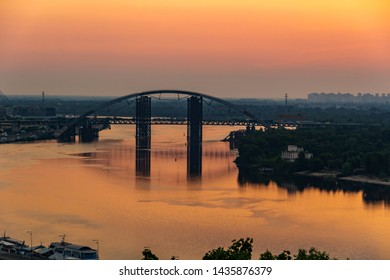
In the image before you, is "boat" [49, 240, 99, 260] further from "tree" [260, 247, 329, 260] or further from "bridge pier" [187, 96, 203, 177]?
"bridge pier" [187, 96, 203, 177]

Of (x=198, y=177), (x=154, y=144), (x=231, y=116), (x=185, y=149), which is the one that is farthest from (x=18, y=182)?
(x=231, y=116)

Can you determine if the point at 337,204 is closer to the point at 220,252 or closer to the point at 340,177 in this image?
the point at 340,177

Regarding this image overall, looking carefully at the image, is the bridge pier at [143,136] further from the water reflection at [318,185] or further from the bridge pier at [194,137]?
the water reflection at [318,185]

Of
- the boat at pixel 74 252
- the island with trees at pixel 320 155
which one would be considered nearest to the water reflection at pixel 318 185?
the island with trees at pixel 320 155

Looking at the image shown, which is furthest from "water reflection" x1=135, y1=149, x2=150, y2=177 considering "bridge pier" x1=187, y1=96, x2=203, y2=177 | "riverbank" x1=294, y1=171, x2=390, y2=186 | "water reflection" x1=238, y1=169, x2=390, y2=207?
"riverbank" x1=294, y1=171, x2=390, y2=186

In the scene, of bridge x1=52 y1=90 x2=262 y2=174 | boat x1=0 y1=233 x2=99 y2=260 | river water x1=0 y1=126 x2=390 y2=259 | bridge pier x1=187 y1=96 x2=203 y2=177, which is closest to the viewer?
boat x1=0 y1=233 x2=99 y2=260

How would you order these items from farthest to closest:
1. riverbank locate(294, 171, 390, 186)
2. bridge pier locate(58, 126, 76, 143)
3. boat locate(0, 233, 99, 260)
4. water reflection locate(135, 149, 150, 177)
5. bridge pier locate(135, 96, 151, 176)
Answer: bridge pier locate(58, 126, 76, 143)
bridge pier locate(135, 96, 151, 176)
water reflection locate(135, 149, 150, 177)
riverbank locate(294, 171, 390, 186)
boat locate(0, 233, 99, 260)
